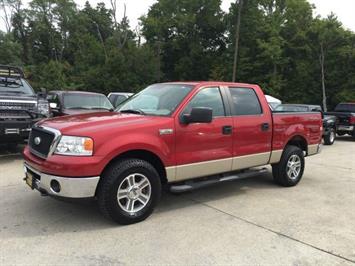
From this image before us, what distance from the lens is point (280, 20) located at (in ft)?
135

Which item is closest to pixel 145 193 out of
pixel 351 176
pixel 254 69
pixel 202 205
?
pixel 202 205

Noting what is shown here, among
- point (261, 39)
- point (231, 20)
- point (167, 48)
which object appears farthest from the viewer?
point (167, 48)

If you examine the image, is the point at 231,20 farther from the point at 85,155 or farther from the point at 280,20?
the point at 85,155

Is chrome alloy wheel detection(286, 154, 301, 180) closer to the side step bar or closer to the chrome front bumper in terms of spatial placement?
the side step bar

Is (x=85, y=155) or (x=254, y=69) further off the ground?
(x=254, y=69)

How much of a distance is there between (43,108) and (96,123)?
5.17m

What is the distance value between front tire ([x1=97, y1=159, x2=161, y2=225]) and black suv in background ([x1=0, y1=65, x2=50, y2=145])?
4.75 meters

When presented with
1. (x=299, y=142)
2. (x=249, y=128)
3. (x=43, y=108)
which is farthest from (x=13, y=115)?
(x=299, y=142)

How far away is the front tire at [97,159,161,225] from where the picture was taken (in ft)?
14.6

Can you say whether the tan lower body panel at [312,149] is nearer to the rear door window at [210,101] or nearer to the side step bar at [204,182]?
the side step bar at [204,182]

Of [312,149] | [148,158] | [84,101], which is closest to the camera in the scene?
[148,158]

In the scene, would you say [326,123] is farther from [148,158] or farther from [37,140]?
[37,140]

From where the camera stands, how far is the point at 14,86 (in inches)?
377

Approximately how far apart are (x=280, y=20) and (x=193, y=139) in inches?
1565
